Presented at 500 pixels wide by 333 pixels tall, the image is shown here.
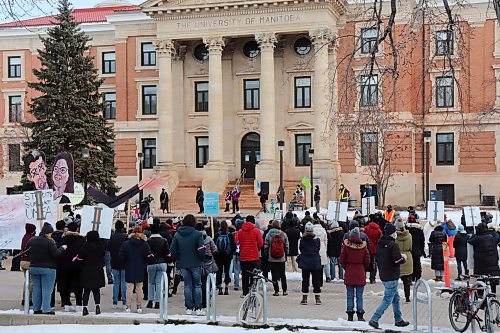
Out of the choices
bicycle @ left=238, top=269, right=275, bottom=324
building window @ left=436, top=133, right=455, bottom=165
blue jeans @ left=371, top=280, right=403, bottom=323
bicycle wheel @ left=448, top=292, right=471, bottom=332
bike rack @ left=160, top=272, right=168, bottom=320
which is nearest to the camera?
bicycle wheel @ left=448, top=292, right=471, bottom=332

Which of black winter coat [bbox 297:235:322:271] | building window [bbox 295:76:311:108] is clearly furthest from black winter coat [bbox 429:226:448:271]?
building window [bbox 295:76:311:108]

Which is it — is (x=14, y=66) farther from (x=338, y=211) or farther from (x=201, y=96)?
(x=338, y=211)

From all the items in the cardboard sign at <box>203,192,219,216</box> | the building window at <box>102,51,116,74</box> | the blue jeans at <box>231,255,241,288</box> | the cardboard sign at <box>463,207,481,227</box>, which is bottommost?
the blue jeans at <box>231,255,241,288</box>

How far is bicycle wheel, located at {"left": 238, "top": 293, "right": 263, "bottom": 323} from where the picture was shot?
12.8 meters

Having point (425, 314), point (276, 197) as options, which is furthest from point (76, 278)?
point (276, 197)

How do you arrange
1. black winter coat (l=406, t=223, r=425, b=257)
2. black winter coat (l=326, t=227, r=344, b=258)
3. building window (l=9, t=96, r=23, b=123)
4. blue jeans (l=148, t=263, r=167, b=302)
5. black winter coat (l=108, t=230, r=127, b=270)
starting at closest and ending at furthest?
blue jeans (l=148, t=263, r=167, b=302)
black winter coat (l=108, t=230, r=127, b=270)
black winter coat (l=406, t=223, r=425, b=257)
black winter coat (l=326, t=227, r=344, b=258)
building window (l=9, t=96, r=23, b=123)

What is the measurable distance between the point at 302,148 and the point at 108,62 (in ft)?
56.3

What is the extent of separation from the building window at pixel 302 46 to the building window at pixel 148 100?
37.5 feet

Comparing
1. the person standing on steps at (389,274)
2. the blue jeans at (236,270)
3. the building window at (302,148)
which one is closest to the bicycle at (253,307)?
the person standing on steps at (389,274)

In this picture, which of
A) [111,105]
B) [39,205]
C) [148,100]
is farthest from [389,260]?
[111,105]

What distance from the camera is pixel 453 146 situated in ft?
168

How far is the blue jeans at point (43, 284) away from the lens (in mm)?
14344

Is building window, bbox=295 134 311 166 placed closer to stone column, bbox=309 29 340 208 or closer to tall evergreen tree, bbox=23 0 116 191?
stone column, bbox=309 29 340 208

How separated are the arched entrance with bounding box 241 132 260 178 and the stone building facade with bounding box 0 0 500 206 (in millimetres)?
70
